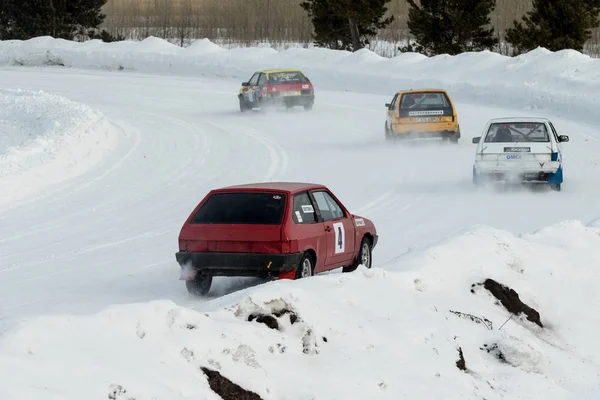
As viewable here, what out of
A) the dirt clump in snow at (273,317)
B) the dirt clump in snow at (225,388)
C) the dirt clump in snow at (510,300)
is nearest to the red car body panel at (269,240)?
the dirt clump in snow at (510,300)

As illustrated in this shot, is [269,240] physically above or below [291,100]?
above

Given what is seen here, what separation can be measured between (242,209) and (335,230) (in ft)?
4.15

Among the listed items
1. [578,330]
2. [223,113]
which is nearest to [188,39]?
[223,113]

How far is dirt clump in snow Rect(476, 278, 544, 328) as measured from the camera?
1069cm

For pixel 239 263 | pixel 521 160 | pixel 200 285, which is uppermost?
pixel 239 263

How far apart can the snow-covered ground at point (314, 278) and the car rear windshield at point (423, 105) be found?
933 mm

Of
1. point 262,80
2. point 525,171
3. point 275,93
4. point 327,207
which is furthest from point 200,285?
point 262,80

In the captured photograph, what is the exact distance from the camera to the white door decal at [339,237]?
1298cm

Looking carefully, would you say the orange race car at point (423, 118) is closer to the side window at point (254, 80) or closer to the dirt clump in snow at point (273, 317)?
the side window at point (254, 80)

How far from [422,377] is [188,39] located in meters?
66.6

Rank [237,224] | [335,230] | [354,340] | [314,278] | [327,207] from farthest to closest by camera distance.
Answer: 1. [327,207]
2. [335,230]
3. [237,224]
4. [314,278]
5. [354,340]

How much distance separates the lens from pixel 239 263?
11914mm

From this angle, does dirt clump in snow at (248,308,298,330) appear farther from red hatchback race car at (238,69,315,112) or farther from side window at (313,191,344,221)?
red hatchback race car at (238,69,315,112)

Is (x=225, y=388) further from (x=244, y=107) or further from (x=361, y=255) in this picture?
(x=244, y=107)
